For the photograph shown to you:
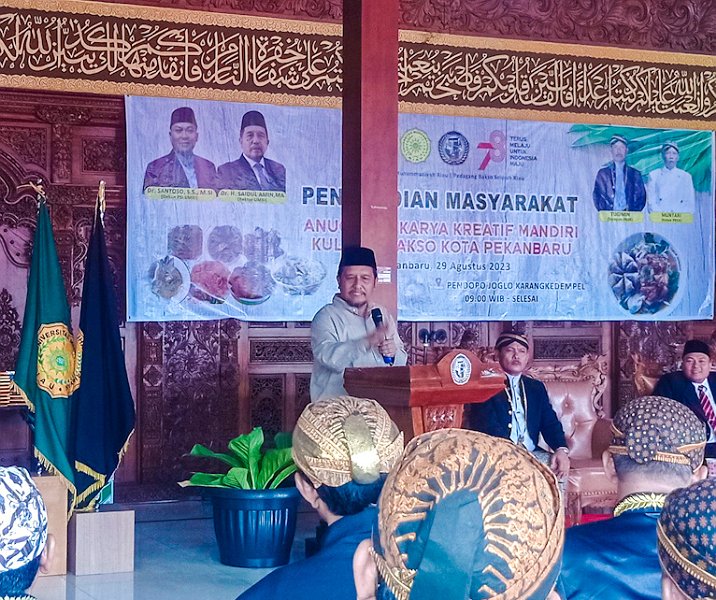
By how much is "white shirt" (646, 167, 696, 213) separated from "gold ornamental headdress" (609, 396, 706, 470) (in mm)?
5630

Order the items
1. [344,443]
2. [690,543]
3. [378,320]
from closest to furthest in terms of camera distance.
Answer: [690,543]
[344,443]
[378,320]

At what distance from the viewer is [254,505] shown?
494 cm

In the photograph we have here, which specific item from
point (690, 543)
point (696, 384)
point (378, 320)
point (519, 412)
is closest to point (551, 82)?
point (696, 384)

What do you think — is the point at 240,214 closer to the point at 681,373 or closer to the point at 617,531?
the point at 681,373

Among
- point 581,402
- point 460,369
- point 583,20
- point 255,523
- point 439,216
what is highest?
point 583,20

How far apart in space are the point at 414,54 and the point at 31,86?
7.93 feet

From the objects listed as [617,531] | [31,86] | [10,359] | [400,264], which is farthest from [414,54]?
[617,531]

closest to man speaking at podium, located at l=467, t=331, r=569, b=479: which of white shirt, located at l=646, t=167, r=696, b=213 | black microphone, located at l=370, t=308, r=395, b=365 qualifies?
black microphone, located at l=370, t=308, r=395, b=365

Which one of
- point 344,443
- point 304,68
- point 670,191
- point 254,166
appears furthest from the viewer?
point 670,191

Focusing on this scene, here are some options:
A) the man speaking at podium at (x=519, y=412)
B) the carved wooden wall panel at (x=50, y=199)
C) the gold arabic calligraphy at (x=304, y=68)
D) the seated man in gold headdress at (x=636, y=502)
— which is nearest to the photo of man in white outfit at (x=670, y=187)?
the gold arabic calligraphy at (x=304, y=68)

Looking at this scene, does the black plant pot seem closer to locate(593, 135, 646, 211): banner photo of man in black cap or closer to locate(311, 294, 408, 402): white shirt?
locate(311, 294, 408, 402): white shirt

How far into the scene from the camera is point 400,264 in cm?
699

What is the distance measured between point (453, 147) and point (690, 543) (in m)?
6.06

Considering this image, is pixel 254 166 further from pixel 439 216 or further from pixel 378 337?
pixel 378 337
